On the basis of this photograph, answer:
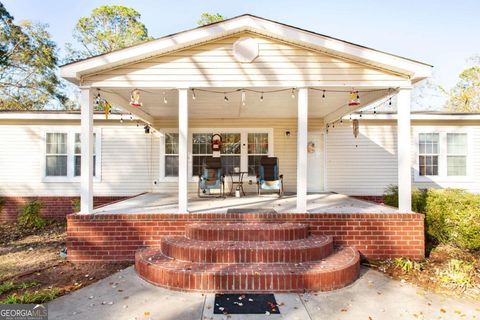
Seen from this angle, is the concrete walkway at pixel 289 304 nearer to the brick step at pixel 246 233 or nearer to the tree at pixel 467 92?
the brick step at pixel 246 233

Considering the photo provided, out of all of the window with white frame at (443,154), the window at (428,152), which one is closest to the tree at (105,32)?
the window at (428,152)

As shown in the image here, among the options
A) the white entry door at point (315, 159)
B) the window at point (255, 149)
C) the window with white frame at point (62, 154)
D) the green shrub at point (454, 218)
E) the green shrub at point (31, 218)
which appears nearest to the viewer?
the green shrub at point (454, 218)

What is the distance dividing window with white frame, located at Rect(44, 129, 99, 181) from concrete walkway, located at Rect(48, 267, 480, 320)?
230 inches

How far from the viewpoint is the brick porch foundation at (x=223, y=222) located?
4.54m

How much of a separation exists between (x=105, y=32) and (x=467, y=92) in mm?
23087

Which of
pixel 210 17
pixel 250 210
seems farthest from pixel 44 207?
pixel 210 17

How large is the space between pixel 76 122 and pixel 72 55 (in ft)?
38.7

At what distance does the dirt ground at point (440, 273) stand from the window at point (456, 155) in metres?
4.58

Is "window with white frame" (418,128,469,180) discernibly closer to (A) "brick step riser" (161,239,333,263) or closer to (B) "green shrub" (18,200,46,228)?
(A) "brick step riser" (161,239,333,263)

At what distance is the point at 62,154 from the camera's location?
8422 millimetres

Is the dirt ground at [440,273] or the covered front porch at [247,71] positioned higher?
the covered front porch at [247,71]

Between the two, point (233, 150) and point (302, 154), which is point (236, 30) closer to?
point (302, 154)

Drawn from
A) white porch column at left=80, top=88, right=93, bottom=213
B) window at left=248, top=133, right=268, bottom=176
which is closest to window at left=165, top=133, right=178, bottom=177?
window at left=248, top=133, right=268, bottom=176

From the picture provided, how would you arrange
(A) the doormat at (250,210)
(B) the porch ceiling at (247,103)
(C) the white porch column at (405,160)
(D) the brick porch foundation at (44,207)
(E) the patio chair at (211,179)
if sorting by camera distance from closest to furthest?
1. (C) the white porch column at (405,160)
2. (A) the doormat at (250,210)
3. (B) the porch ceiling at (247,103)
4. (E) the patio chair at (211,179)
5. (D) the brick porch foundation at (44,207)
